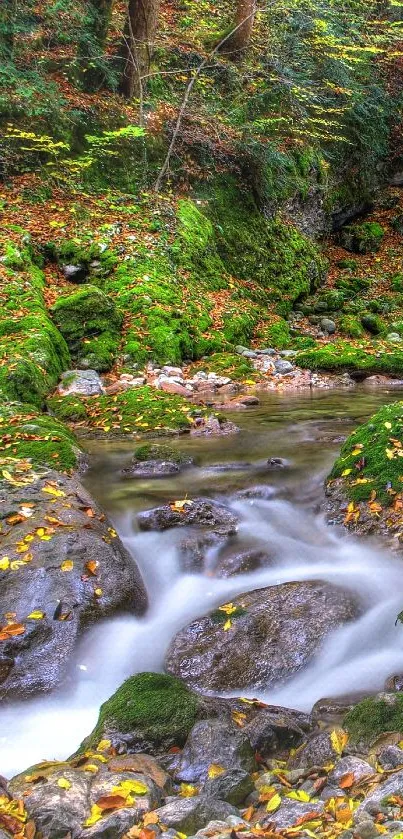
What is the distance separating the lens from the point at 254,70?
15.9m

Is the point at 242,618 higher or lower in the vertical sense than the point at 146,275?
lower

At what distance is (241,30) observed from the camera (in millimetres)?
15680

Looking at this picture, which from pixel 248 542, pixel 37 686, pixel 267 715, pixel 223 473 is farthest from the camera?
pixel 223 473

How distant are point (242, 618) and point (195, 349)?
7.19m

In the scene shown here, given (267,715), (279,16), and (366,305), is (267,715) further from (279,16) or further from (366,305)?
(279,16)

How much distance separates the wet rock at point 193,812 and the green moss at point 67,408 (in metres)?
6.07

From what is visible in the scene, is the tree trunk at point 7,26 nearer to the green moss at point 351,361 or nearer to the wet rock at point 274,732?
the green moss at point 351,361

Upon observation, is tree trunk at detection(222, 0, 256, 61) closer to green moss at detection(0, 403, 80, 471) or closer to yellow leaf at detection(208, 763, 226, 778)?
green moss at detection(0, 403, 80, 471)

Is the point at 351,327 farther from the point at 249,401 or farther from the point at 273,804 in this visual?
the point at 273,804

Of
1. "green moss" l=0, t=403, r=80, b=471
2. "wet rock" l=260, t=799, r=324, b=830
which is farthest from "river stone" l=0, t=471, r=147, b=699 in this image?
"wet rock" l=260, t=799, r=324, b=830

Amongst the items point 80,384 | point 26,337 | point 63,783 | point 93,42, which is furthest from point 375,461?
point 93,42

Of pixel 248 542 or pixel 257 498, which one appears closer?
pixel 248 542

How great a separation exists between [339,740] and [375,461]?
2.84 meters

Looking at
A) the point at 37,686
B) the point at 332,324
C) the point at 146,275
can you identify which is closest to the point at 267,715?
the point at 37,686
